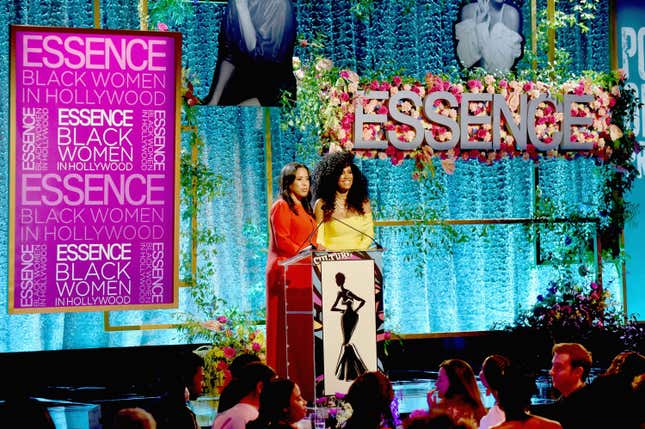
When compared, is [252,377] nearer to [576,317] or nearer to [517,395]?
[517,395]

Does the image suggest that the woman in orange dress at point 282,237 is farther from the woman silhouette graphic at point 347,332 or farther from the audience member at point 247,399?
the audience member at point 247,399

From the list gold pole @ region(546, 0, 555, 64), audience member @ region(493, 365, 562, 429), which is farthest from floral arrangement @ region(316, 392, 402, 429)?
gold pole @ region(546, 0, 555, 64)

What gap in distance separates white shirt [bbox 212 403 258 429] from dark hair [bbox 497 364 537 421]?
1.05 m

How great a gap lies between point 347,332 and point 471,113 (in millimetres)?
3366

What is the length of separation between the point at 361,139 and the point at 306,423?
2.96 metres

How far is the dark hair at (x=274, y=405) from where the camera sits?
11.7 feet

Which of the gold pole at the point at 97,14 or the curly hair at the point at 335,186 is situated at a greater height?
the gold pole at the point at 97,14

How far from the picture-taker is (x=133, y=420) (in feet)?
9.80

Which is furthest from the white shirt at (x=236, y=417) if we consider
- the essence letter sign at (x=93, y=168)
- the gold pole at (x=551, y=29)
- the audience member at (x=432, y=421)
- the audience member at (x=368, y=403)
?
the gold pole at (x=551, y=29)

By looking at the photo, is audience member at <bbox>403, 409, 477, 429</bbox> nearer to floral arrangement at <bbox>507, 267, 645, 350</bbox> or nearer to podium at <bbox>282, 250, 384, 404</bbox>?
podium at <bbox>282, 250, 384, 404</bbox>

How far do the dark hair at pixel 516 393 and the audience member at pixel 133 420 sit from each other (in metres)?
1.44

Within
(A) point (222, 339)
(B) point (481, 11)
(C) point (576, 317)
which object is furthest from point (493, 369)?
(B) point (481, 11)

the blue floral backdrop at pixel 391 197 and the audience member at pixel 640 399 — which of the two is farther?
the blue floral backdrop at pixel 391 197

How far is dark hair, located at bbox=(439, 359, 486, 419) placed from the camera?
4297 millimetres
